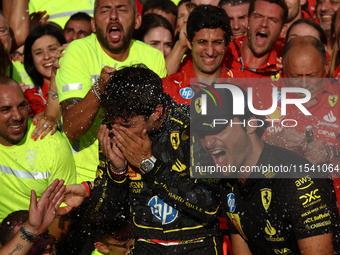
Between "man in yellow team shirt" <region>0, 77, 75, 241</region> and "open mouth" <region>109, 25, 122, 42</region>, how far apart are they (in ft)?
3.72

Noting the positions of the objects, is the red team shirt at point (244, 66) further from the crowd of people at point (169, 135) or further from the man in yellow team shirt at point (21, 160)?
the man in yellow team shirt at point (21, 160)

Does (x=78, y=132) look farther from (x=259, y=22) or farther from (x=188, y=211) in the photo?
(x=259, y=22)

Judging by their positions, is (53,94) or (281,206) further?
(53,94)

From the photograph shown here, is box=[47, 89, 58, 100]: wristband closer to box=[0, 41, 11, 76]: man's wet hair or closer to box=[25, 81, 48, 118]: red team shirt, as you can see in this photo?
box=[25, 81, 48, 118]: red team shirt

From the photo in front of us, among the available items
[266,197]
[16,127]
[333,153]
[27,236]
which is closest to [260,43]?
[333,153]

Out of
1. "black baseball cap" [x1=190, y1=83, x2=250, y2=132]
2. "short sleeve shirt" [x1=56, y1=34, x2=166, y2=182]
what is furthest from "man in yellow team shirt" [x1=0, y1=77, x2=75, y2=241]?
"black baseball cap" [x1=190, y1=83, x2=250, y2=132]

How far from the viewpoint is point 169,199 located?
10.2ft

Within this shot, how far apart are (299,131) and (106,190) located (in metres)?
2.12

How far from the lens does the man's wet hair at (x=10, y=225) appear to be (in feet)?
11.7

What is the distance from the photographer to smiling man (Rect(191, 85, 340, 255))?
2.84m

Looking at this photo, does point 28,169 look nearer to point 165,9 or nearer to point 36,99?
point 36,99

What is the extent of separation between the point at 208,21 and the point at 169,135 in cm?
176

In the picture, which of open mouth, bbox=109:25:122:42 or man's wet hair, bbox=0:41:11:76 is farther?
man's wet hair, bbox=0:41:11:76

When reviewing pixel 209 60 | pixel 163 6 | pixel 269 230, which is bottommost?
pixel 269 230
